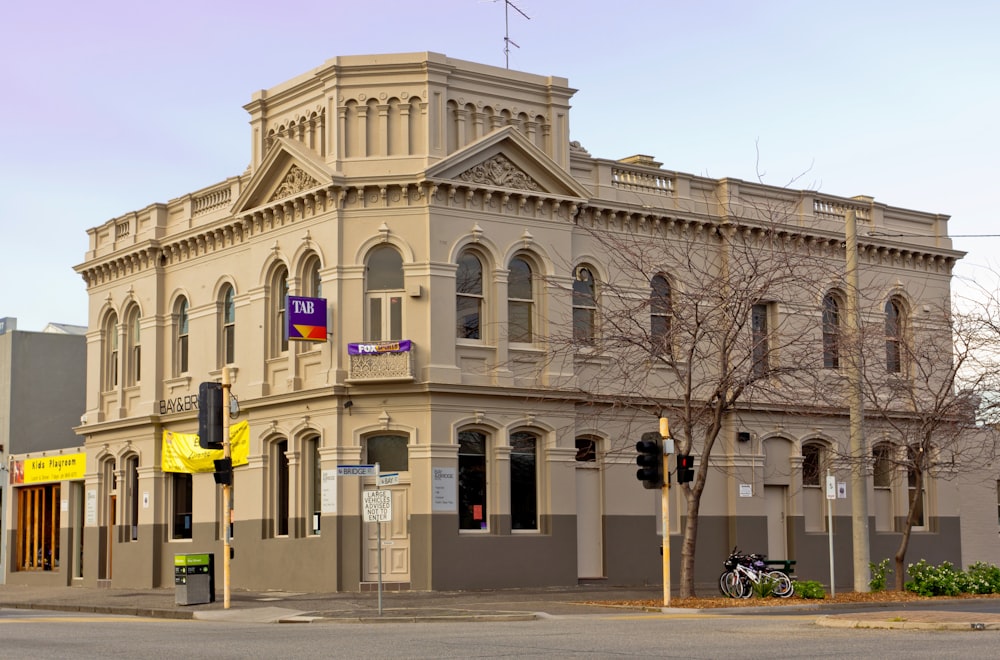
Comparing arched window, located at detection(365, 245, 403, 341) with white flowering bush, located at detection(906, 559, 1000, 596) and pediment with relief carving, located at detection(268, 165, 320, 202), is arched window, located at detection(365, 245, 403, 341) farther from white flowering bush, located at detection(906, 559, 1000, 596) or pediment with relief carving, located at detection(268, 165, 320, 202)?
white flowering bush, located at detection(906, 559, 1000, 596)

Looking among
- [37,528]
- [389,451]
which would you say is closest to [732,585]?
[389,451]

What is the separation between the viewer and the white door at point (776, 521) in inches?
1455

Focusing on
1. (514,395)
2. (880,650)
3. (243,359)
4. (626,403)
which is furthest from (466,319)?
(880,650)

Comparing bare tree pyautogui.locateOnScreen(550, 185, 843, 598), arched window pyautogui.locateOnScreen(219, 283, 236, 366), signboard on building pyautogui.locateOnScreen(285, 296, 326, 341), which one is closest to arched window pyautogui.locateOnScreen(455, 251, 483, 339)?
bare tree pyautogui.locateOnScreen(550, 185, 843, 598)

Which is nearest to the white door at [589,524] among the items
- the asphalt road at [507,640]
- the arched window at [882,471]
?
the arched window at [882,471]

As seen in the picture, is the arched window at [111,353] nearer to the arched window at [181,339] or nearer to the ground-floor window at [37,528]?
the arched window at [181,339]

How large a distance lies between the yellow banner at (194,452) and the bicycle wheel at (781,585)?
13.3m

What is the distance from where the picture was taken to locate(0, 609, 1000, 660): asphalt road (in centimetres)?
1602

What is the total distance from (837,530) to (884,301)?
6.12 metres

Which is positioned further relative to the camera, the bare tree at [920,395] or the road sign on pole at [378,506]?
the bare tree at [920,395]

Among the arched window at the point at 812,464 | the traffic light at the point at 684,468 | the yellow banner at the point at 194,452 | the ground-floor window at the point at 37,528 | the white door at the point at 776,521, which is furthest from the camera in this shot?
the ground-floor window at the point at 37,528

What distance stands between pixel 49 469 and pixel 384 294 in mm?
16610

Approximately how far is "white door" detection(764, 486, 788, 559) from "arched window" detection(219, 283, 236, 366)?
1388 centimetres

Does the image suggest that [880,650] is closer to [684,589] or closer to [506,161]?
[684,589]
